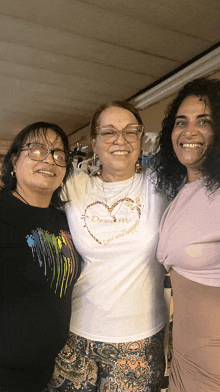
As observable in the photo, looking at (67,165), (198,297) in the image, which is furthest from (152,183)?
(198,297)

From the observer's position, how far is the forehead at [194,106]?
48.9 inches

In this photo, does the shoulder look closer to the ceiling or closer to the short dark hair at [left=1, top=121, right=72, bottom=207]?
the short dark hair at [left=1, top=121, right=72, bottom=207]

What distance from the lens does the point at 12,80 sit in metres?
2.85

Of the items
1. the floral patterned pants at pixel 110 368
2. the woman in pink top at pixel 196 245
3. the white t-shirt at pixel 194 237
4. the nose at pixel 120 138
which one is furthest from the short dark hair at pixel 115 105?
the floral patterned pants at pixel 110 368

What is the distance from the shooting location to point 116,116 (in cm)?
150

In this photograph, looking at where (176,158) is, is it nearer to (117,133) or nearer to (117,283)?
(117,133)

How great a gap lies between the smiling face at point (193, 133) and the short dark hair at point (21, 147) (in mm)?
539

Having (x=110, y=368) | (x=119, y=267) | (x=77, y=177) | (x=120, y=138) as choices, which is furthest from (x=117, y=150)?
(x=110, y=368)

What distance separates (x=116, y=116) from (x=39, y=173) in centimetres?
45

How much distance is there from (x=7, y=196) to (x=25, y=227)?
0.17 meters

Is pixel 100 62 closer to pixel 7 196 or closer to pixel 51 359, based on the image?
pixel 7 196

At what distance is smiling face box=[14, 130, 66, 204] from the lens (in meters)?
1.39

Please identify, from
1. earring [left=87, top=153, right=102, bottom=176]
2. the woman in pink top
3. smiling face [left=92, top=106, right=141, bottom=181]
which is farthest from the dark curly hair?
earring [left=87, top=153, right=102, bottom=176]

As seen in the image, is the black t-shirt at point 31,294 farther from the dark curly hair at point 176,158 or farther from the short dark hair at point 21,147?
the dark curly hair at point 176,158
